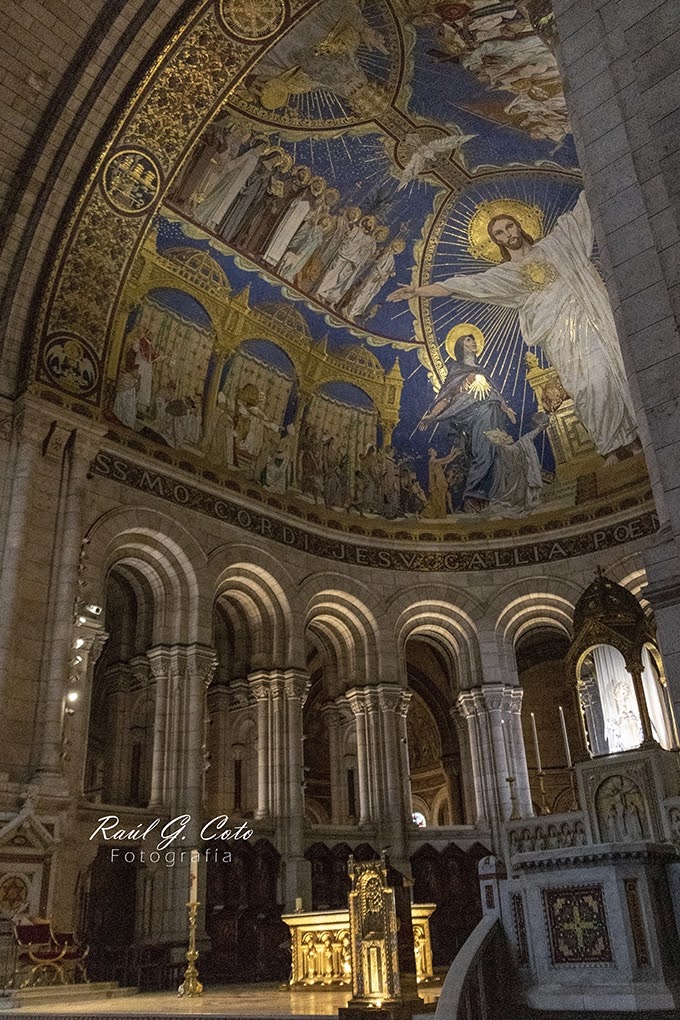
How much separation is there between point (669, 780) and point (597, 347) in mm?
9430

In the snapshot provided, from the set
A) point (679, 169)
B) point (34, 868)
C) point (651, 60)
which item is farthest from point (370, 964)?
point (651, 60)

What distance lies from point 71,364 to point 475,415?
9919 mm

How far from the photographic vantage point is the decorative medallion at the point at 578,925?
22.5 ft

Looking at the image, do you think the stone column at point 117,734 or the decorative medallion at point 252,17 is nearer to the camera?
the decorative medallion at point 252,17

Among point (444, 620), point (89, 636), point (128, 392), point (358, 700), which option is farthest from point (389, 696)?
point (128, 392)

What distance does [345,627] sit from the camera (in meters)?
18.9

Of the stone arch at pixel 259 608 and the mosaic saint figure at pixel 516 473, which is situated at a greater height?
the mosaic saint figure at pixel 516 473

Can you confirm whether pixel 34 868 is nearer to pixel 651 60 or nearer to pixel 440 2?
pixel 651 60

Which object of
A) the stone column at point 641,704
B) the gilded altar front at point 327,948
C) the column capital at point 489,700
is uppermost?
the column capital at point 489,700

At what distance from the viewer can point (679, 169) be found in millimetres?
6410

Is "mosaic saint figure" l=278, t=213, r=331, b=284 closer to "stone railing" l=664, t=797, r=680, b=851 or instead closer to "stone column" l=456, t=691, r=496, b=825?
"stone column" l=456, t=691, r=496, b=825

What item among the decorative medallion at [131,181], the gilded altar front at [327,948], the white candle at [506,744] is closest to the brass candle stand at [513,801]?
the white candle at [506,744]

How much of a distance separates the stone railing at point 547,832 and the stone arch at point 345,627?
13.6ft

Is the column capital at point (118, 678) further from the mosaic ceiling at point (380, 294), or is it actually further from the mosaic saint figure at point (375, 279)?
the mosaic saint figure at point (375, 279)
